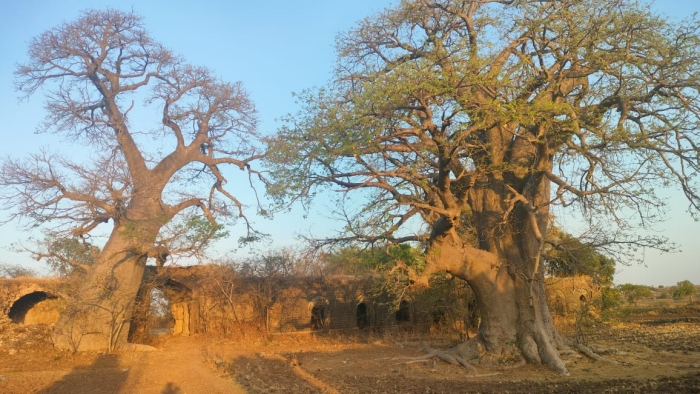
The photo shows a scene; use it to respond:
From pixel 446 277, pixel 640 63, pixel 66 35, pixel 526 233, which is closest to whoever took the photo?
pixel 640 63

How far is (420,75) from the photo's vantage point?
857 centimetres

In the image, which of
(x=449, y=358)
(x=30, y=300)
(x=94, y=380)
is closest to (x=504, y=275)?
(x=449, y=358)

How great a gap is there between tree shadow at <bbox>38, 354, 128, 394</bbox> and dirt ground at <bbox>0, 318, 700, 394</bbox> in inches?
0.6

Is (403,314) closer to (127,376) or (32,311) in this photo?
(32,311)

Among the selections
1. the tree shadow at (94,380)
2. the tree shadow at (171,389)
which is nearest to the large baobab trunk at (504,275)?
the tree shadow at (171,389)

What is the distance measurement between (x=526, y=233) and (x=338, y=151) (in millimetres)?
4270

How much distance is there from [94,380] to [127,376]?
0.58 meters

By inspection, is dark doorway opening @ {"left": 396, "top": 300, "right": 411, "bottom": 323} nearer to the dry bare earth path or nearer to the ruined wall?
the dry bare earth path

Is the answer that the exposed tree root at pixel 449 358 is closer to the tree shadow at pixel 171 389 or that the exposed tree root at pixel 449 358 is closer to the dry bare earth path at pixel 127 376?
the dry bare earth path at pixel 127 376

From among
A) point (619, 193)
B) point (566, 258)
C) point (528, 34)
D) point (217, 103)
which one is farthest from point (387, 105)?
point (217, 103)

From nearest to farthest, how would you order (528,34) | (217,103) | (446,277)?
(528,34)
(446,277)
(217,103)

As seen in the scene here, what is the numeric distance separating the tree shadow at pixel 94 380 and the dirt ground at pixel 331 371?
16 millimetres

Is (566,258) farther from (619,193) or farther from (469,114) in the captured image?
(469,114)

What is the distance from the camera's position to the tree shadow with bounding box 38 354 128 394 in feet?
28.1
